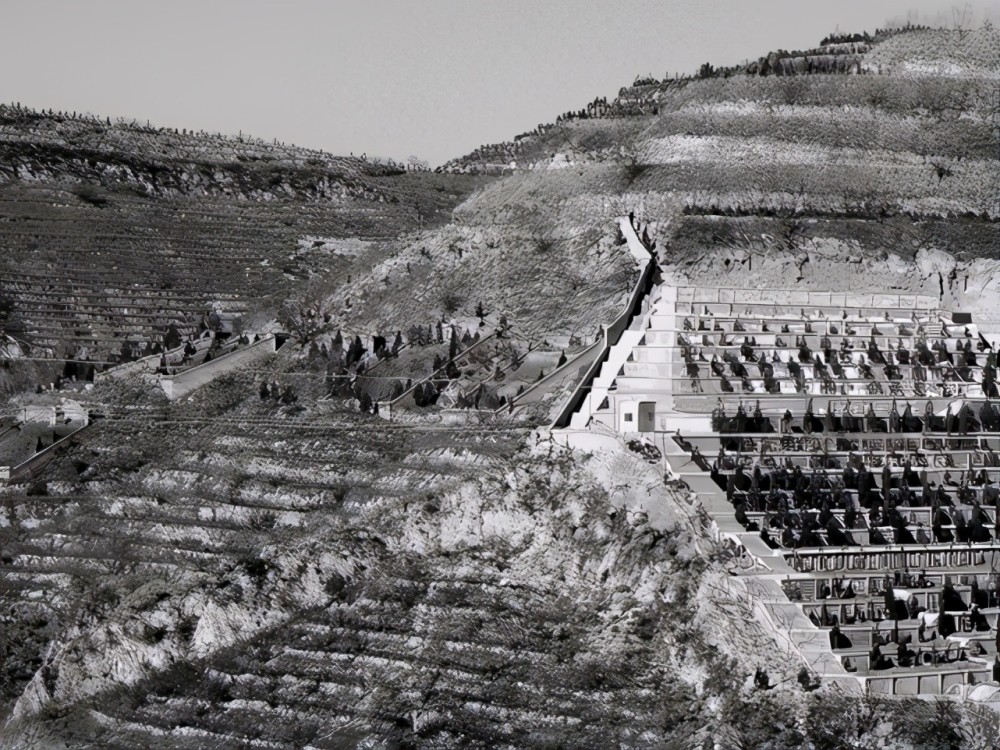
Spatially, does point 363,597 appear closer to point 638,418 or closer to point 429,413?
point 638,418

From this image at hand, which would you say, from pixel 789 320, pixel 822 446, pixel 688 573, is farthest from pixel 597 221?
pixel 688 573

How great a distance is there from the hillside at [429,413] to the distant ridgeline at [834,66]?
13 centimetres

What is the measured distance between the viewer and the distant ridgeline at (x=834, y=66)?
156ft

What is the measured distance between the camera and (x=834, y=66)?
47.8 meters

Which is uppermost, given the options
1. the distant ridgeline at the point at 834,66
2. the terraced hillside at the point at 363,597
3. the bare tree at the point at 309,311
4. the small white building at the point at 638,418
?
the distant ridgeline at the point at 834,66

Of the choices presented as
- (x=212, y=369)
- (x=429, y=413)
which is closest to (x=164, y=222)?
(x=212, y=369)

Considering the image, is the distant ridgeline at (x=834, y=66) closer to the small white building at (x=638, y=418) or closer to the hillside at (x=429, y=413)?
the hillside at (x=429, y=413)

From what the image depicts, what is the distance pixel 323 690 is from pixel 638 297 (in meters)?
12.5

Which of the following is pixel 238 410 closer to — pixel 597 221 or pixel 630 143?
pixel 597 221

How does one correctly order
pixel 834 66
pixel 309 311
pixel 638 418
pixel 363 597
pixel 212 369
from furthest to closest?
pixel 834 66
pixel 309 311
pixel 212 369
pixel 638 418
pixel 363 597

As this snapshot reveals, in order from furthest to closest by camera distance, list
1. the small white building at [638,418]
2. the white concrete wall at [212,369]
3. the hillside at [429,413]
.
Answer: the white concrete wall at [212,369]
the small white building at [638,418]
the hillside at [429,413]

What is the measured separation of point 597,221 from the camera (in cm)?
4253

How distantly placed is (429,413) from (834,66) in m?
17.2

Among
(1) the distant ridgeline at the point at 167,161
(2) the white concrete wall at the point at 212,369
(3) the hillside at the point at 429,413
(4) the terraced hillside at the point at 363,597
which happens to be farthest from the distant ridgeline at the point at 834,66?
(4) the terraced hillside at the point at 363,597
